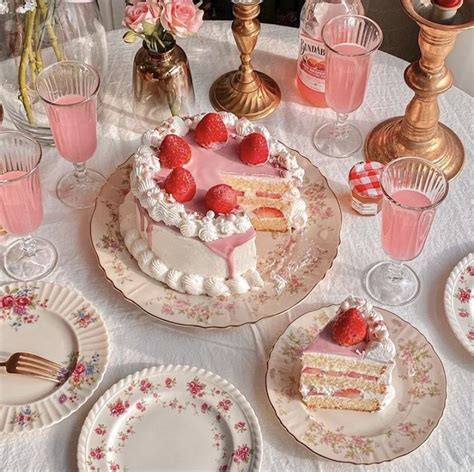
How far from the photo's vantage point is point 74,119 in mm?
1998

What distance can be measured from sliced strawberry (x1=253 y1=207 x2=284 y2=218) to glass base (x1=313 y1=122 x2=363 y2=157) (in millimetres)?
271

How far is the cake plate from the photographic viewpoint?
1916 millimetres

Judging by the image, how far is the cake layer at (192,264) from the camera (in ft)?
6.37

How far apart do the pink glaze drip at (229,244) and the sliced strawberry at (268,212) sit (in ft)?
0.51

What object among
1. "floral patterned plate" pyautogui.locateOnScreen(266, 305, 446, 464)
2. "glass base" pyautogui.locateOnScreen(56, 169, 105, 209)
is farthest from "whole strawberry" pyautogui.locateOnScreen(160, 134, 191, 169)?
"floral patterned plate" pyautogui.locateOnScreen(266, 305, 446, 464)

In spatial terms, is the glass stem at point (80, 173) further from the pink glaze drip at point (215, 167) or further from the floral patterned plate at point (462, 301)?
the floral patterned plate at point (462, 301)

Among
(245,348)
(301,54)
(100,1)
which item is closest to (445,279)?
(245,348)

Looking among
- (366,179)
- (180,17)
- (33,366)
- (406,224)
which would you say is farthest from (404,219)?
(33,366)

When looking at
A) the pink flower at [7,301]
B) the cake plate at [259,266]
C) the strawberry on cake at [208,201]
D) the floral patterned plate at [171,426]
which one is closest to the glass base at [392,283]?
the cake plate at [259,266]

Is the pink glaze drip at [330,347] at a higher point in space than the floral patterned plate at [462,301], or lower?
higher

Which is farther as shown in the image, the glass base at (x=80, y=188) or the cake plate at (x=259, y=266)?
the glass base at (x=80, y=188)

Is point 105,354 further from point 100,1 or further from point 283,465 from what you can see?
point 100,1

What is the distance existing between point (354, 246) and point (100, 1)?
1532 mm

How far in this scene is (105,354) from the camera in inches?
73.0
